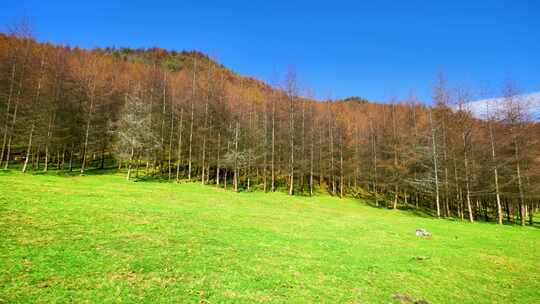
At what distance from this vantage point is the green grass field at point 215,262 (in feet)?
23.2

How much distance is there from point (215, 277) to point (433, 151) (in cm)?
Result: 3436

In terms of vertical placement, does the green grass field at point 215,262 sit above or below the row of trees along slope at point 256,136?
below

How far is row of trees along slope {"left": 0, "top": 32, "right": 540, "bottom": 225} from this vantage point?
108ft

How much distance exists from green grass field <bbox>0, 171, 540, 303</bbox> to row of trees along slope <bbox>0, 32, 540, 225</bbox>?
64.5 ft

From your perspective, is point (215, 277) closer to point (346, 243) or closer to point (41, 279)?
point (41, 279)

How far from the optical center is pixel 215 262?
31.2ft

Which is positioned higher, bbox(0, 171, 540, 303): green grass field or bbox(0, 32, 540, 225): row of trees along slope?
bbox(0, 32, 540, 225): row of trees along slope

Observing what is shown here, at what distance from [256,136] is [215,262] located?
117ft

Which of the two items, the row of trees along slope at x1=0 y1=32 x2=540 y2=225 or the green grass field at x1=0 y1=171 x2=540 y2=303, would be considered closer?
the green grass field at x1=0 y1=171 x2=540 y2=303

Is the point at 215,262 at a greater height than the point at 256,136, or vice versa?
the point at 256,136

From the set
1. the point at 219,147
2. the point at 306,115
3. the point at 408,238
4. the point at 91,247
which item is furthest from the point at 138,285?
the point at 306,115

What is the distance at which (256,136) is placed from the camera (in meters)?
44.8

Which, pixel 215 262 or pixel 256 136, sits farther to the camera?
pixel 256 136

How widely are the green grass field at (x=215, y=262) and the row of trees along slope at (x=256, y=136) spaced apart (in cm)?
1967
